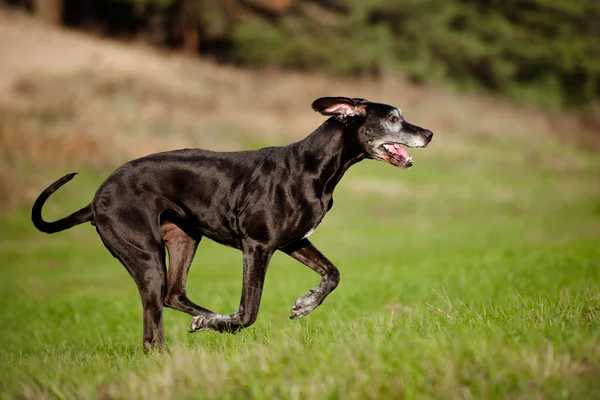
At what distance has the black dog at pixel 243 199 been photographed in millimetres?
6477

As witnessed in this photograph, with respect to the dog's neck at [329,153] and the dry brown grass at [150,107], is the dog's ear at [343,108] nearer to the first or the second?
the dog's neck at [329,153]

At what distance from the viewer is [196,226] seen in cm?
686

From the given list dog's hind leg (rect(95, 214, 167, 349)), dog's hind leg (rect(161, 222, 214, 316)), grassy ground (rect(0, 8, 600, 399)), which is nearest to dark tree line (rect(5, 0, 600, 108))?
grassy ground (rect(0, 8, 600, 399))

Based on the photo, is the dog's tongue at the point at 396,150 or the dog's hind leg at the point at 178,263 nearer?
the dog's tongue at the point at 396,150

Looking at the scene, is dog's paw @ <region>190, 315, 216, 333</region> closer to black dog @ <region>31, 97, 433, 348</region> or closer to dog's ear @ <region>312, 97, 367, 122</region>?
black dog @ <region>31, 97, 433, 348</region>

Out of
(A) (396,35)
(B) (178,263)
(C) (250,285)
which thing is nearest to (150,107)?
(A) (396,35)

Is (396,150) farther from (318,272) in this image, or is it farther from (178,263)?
(178,263)

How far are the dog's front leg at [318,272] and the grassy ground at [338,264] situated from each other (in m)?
0.31

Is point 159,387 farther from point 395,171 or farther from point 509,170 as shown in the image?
point 509,170

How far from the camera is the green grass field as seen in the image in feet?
14.6

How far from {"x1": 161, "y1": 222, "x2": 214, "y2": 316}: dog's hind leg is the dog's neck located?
1.37 meters

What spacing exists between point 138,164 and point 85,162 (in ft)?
59.9

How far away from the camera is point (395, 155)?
6.80 metres

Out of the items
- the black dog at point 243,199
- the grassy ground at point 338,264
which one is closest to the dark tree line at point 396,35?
the grassy ground at point 338,264
